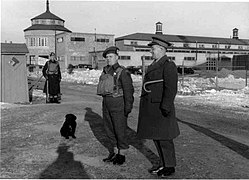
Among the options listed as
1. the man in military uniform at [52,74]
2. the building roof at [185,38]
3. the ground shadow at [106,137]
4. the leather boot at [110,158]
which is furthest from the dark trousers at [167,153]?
the building roof at [185,38]

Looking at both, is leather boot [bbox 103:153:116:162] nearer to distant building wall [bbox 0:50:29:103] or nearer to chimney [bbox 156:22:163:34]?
distant building wall [bbox 0:50:29:103]

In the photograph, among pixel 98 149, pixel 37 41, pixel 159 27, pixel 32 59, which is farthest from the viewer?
pixel 159 27

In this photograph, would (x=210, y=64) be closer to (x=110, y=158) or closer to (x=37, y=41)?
(x=37, y=41)

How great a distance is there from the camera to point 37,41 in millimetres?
72750

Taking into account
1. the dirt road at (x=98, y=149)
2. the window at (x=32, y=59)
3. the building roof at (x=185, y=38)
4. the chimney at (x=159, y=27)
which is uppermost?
the chimney at (x=159, y=27)

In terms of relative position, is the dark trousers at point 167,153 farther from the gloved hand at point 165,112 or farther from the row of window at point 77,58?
the row of window at point 77,58

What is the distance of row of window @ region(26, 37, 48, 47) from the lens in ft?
237

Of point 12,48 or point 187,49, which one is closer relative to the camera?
point 12,48

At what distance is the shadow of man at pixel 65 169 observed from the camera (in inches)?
188

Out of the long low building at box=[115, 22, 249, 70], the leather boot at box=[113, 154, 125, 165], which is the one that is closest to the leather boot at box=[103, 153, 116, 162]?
the leather boot at box=[113, 154, 125, 165]

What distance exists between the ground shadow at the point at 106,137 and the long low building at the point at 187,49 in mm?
46508

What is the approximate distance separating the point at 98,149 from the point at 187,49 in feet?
225

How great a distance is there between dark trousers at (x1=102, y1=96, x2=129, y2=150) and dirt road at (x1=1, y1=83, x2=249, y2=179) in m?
0.45

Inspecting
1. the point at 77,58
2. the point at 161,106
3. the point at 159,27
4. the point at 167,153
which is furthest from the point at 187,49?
the point at 161,106
